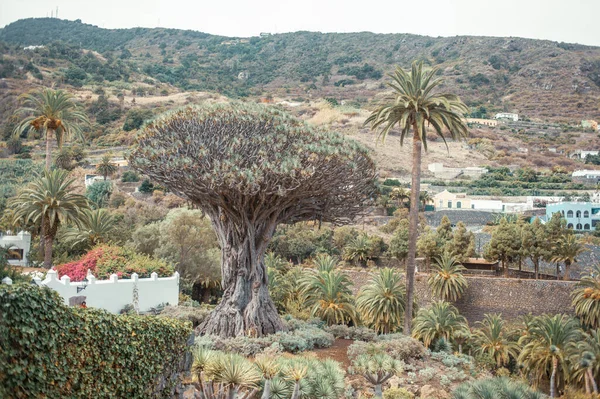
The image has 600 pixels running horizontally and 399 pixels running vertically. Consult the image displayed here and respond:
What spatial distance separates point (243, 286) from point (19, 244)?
15821 mm

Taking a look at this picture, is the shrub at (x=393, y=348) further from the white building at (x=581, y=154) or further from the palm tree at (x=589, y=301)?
the white building at (x=581, y=154)

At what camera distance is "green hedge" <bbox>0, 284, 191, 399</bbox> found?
24.3 ft

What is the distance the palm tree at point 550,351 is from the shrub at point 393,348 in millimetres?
9157

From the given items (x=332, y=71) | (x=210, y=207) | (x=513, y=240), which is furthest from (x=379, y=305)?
(x=332, y=71)

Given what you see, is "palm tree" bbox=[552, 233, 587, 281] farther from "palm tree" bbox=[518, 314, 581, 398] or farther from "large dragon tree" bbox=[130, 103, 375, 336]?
"large dragon tree" bbox=[130, 103, 375, 336]

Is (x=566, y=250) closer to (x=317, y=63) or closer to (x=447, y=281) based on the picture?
(x=447, y=281)

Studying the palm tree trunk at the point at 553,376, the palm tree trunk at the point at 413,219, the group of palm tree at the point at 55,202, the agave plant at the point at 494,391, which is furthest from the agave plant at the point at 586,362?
the group of palm tree at the point at 55,202

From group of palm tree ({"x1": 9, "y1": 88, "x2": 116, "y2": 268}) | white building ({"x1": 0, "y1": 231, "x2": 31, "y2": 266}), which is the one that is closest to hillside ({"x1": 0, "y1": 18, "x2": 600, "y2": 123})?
white building ({"x1": 0, "y1": 231, "x2": 31, "y2": 266})

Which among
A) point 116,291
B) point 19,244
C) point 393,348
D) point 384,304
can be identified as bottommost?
point 384,304

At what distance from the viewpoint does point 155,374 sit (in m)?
10.4

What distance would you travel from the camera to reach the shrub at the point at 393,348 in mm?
16359

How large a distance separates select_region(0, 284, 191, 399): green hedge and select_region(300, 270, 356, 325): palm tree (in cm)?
1159

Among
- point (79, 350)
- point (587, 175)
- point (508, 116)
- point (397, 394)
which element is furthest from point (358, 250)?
point (508, 116)

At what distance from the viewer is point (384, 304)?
24406mm
